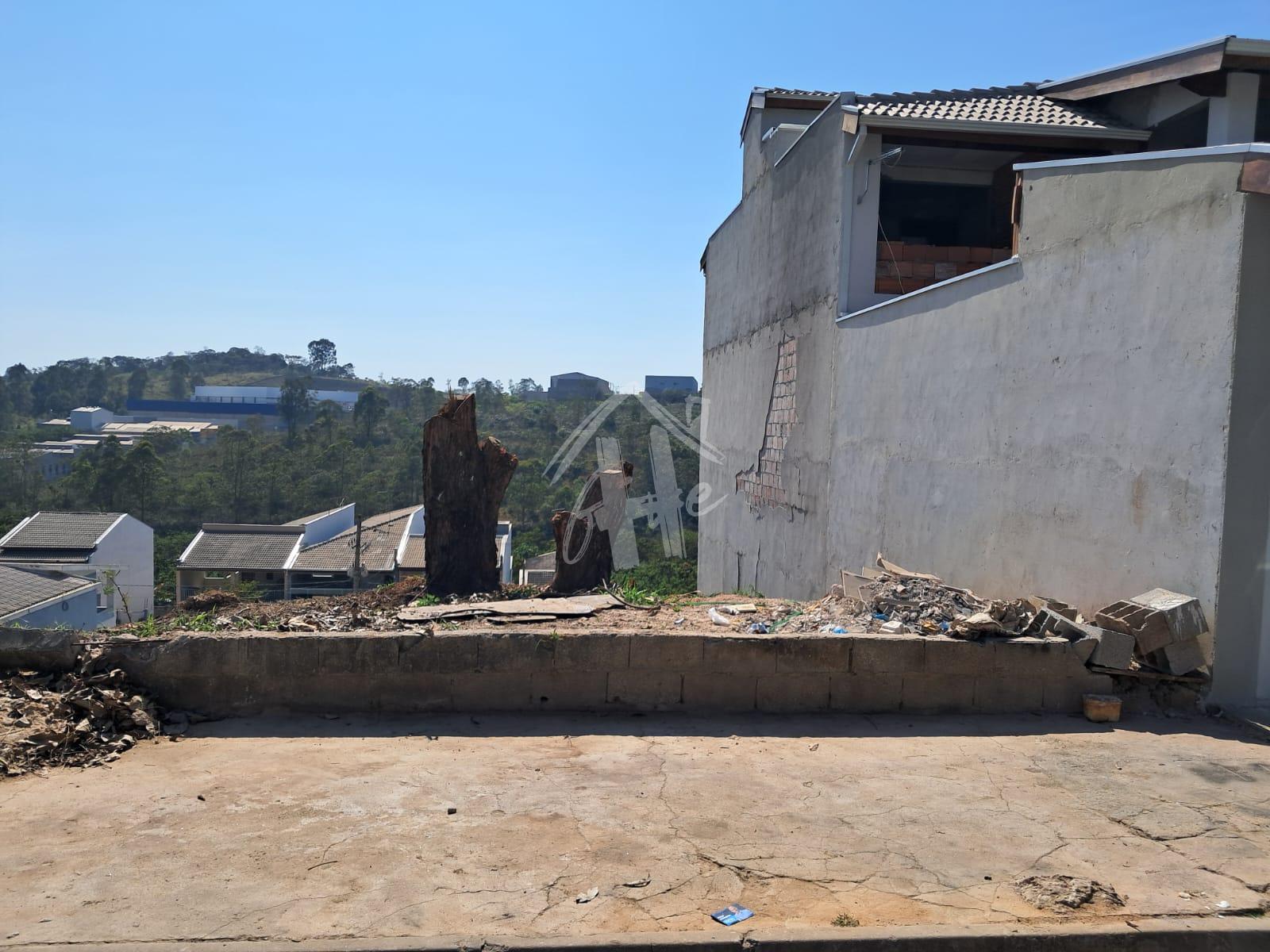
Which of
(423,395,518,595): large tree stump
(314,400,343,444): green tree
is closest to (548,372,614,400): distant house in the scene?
(314,400,343,444): green tree

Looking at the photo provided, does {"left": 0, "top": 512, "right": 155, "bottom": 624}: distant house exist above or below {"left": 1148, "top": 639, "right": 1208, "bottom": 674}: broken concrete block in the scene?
below

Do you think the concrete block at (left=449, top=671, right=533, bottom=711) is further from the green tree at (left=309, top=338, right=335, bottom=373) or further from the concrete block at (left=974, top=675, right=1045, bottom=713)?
the green tree at (left=309, top=338, right=335, bottom=373)

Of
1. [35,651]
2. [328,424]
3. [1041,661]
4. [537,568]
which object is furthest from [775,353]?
[328,424]

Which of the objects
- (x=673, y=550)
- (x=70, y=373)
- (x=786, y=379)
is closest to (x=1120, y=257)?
(x=786, y=379)

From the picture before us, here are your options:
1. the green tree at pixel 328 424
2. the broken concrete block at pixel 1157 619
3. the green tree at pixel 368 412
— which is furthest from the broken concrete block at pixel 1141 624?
the green tree at pixel 368 412

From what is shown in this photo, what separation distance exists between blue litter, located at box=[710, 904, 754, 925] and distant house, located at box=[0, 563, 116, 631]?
17877 millimetres

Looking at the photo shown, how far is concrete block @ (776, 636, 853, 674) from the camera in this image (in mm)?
5301

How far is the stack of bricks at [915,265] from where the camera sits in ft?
35.9

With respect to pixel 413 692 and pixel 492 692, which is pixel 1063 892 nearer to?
pixel 492 692

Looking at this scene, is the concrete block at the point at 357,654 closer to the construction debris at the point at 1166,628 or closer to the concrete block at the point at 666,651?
the concrete block at the point at 666,651

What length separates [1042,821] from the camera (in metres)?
3.81

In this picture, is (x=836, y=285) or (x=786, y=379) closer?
(x=836, y=285)

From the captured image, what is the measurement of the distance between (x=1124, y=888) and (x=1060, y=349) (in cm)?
418

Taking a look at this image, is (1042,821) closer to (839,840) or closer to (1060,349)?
(839,840)
